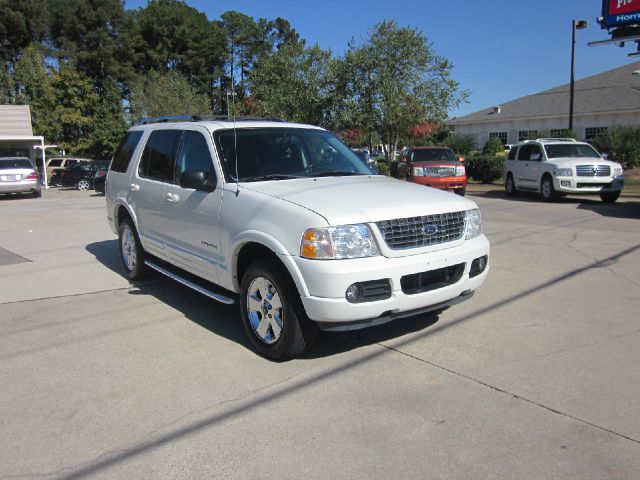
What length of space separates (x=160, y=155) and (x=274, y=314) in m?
2.85

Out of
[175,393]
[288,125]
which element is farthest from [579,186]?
[175,393]

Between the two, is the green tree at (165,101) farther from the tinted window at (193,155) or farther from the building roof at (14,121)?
the tinted window at (193,155)

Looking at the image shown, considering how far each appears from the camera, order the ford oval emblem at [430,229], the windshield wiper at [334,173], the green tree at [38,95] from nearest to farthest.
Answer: the ford oval emblem at [430,229] < the windshield wiper at [334,173] < the green tree at [38,95]

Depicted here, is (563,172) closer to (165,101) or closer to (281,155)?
(281,155)

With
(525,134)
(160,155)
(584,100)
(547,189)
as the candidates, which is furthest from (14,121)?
(584,100)

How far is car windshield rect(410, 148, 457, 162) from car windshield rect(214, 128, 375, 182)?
42.2ft

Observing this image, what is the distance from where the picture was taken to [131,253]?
7371mm

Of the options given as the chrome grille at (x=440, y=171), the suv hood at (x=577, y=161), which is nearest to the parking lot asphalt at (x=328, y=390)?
the suv hood at (x=577, y=161)

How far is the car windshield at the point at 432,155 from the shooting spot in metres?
18.4

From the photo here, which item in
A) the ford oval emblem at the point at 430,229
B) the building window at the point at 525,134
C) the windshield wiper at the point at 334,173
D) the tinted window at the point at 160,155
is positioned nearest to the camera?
the ford oval emblem at the point at 430,229

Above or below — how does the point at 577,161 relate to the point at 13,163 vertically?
below

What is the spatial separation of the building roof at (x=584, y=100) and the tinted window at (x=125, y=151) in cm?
3820

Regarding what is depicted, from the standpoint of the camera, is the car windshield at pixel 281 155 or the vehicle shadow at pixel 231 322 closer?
the vehicle shadow at pixel 231 322

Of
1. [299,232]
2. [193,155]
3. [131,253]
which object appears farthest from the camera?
[131,253]
